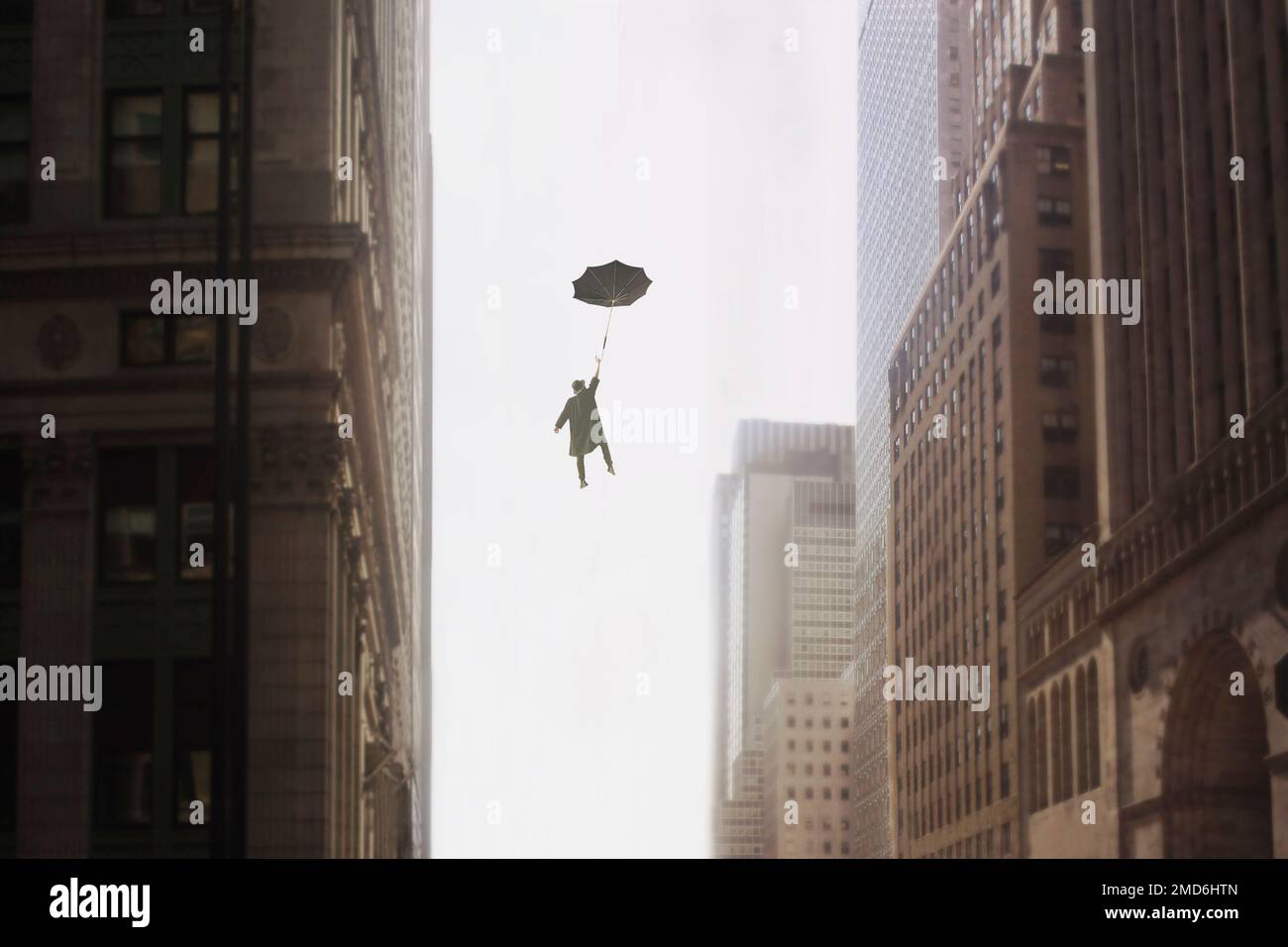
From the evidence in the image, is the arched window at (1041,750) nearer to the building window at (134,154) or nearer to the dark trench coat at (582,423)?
the dark trench coat at (582,423)

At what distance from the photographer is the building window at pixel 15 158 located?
35562 mm

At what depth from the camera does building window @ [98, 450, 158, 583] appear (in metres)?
33.8

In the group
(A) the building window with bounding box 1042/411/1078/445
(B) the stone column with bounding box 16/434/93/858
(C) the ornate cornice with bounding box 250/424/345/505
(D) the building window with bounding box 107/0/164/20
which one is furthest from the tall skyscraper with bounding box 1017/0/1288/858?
(D) the building window with bounding box 107/0/164/20

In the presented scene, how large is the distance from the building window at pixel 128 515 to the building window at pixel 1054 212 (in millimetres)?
65015

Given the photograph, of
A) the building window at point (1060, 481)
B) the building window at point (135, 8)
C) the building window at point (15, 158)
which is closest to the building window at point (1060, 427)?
the building window at point (1060, 481)

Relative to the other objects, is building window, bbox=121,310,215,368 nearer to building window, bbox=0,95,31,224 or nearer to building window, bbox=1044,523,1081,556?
building window, bbox=0,95,31,224

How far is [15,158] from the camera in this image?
117 ft

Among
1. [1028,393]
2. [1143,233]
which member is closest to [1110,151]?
[1143,233]

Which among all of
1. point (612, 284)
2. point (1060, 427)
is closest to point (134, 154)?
point (612, 284)

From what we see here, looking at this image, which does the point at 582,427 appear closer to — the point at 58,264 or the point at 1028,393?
the point at 58,264

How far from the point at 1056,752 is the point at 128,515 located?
160 feet

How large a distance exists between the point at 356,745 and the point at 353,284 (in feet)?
43.5

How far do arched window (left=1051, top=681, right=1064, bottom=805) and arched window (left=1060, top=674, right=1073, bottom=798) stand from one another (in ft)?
0.42

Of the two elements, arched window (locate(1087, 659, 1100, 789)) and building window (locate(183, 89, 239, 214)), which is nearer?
building window (locate(183, 89, 239, 214))
